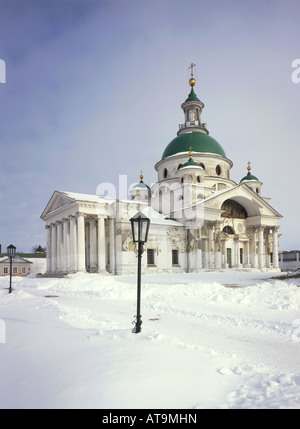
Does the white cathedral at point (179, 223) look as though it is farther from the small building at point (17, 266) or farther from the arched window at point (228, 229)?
the small building at point (17, 266)

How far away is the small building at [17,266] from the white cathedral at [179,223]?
21.5 m

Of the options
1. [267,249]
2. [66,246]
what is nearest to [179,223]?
[66,246]

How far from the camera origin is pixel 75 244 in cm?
3588

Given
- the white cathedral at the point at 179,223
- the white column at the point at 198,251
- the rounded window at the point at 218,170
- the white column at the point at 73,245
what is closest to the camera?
the white column at the point at 73,245

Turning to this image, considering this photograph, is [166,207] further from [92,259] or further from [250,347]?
[250,347]

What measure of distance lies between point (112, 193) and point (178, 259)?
37.8ft

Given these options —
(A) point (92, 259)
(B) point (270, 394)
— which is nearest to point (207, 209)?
(A) point (92, 259)

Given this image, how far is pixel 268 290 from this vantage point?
14.1 meters

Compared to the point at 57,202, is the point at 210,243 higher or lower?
lower

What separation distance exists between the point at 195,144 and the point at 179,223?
14.9 meters

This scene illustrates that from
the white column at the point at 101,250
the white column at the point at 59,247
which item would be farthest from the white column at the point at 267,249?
the white column at the point at 59,247

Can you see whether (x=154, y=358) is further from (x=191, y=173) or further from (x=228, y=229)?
(x=228, y=229)

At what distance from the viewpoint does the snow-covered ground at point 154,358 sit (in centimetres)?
447

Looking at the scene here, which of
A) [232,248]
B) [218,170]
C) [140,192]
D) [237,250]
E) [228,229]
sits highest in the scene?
[218,170]
